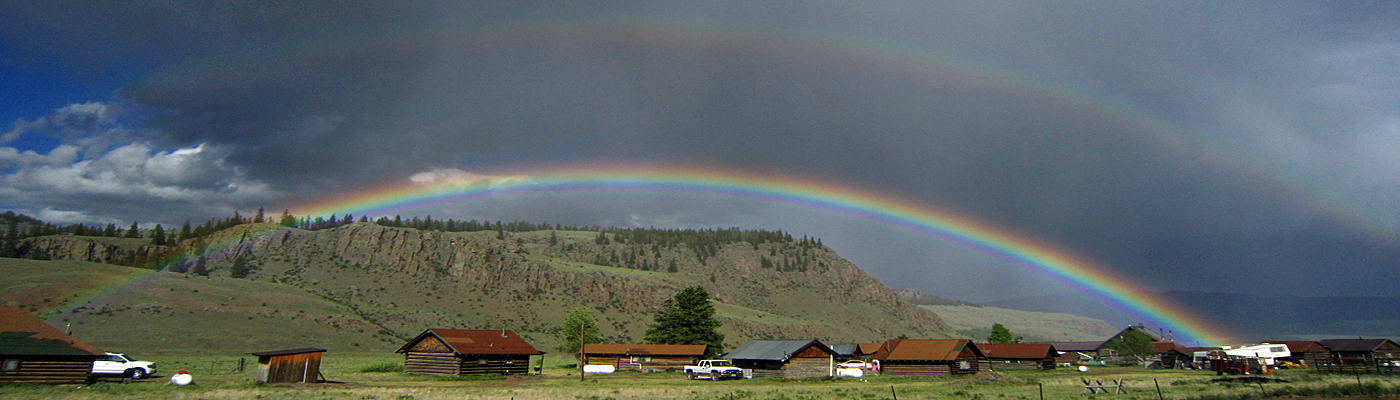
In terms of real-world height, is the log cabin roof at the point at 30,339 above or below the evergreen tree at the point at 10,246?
below

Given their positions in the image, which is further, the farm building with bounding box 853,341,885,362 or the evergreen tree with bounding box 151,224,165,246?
the evergreen tree with bounding box 151,224,165,246

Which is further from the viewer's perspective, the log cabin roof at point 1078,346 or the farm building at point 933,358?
the log cabin roof at point 1078,346

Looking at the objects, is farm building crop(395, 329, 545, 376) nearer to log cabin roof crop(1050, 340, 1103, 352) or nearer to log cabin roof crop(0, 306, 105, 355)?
log cabin roof crop(0, 306, 105, 355)

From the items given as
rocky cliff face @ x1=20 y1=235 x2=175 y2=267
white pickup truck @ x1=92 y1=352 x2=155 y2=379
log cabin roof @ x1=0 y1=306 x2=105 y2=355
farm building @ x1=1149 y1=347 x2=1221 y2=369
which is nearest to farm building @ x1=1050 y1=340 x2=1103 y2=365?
farm building @ x1=1149 y1=347 x2=1221 y2=369

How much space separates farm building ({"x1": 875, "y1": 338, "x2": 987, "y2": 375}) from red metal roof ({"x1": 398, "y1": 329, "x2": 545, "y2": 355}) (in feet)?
113

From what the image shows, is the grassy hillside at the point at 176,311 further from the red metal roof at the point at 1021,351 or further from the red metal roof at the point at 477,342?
the red metal roof at the point at 1021,351

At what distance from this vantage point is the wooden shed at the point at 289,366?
4094 centimetres

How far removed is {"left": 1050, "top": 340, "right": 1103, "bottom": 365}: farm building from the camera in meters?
98.9

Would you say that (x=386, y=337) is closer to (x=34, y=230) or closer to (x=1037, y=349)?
(x=1037, y=349)

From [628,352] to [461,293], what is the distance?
8563 cm

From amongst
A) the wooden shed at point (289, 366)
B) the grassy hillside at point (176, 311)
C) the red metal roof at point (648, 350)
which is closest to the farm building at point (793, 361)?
the red metal roof at point (648, 350)

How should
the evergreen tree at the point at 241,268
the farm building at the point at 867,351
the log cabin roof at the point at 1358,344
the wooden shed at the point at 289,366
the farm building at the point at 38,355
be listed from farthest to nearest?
the evergreen tree at the point at 241,268 → the farm building at the point at 867,351 → the log cabin roof at the point at 1358,344 → the wooden shed at the point at 289,366 → the farm building at the point at 38,355

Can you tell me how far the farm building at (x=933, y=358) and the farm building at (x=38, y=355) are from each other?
61541mm

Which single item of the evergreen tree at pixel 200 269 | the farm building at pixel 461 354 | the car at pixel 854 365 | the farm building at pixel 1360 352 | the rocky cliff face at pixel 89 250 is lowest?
the car at pixel 854 365
